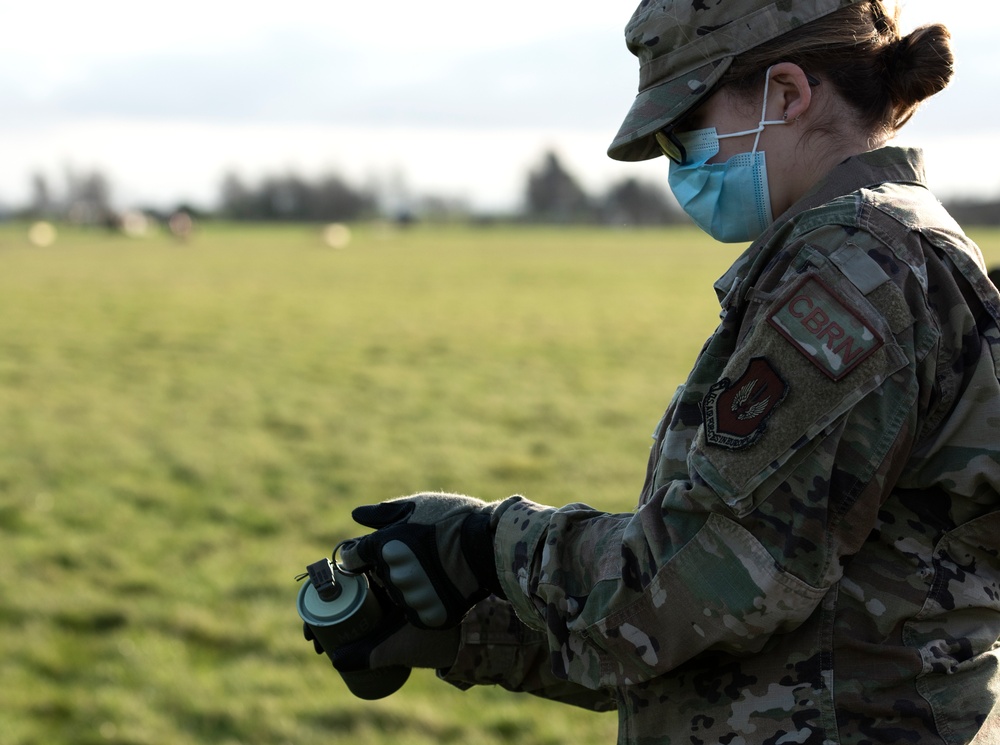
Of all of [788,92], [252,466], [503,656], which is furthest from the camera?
[252,466]

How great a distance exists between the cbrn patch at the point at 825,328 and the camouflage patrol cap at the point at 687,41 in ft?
1.46

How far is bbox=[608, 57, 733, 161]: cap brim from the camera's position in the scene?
1772mm

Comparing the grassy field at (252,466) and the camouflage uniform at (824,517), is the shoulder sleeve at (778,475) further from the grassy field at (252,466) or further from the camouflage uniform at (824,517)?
the grassy field at (252,466)

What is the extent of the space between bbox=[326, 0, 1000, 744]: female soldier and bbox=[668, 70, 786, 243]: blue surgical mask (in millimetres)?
14

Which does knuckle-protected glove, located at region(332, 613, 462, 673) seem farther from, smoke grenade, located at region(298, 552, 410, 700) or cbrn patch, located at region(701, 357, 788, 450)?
cbrn patch, located at region(701, 357, 788, 450)

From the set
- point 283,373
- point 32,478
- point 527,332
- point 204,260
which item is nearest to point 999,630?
point 32,478

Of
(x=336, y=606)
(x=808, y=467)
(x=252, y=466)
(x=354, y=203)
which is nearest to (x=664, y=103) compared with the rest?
(x=808, y=467)

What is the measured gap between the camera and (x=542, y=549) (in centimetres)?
173

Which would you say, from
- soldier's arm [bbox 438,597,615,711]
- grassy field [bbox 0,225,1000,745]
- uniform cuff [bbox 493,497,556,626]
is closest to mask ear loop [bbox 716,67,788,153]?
uniform cuff [bbox 493,497,556,626]

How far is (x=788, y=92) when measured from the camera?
5.67 feet

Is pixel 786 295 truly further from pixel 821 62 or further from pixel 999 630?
pixel 999 630

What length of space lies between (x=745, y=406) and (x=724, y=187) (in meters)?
0.56

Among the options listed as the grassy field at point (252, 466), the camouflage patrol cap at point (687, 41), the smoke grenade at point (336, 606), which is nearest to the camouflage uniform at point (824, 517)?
the camouflage patrol cap at point (687, 41)

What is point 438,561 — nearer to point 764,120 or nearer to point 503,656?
point 503,656
